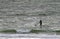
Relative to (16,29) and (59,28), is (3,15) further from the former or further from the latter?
(59,28)

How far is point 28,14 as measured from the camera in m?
1.84

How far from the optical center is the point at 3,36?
5.24 feet

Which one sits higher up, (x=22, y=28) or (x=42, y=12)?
(x=42, y=12)

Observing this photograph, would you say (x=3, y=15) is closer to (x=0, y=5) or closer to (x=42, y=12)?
(x=0, y=5)

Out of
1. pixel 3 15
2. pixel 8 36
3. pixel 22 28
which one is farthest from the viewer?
pixel 3 15

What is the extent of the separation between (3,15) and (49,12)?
0.54m

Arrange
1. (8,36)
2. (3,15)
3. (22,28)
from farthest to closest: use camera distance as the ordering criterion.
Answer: (3,15) → (22,28) → (8,36)

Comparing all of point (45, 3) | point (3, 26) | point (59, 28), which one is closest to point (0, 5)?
point (3, 26)

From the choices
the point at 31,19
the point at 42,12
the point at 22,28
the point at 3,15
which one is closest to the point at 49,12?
the point at 42,12

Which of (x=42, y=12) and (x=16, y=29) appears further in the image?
(x=42, y=12)

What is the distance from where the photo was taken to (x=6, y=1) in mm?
1943

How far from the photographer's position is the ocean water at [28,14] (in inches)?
68.0

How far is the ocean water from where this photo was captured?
173 cm

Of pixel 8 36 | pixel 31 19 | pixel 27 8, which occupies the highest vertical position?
pixel 27 8
